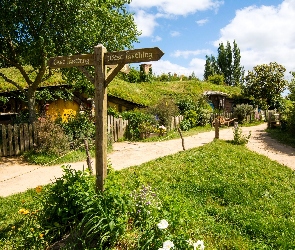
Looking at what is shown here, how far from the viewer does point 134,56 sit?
4.73 metres

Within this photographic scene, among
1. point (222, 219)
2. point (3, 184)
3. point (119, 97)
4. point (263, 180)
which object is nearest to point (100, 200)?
point (222, 219)

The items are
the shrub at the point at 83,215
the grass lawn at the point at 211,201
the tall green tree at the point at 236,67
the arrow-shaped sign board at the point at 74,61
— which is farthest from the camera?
the tall green tree at the point at 236,67

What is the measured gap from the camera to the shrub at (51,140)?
39.8ft

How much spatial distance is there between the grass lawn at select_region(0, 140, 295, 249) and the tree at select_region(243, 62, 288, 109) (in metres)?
19.1

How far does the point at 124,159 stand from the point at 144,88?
16.4m

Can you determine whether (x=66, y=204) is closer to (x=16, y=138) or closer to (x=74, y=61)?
(x=74, y=61)

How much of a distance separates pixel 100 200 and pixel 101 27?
1084 centimetres

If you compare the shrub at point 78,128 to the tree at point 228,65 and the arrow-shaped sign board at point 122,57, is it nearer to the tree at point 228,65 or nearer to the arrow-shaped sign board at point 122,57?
the arrow-shaped sign board at point 122,57

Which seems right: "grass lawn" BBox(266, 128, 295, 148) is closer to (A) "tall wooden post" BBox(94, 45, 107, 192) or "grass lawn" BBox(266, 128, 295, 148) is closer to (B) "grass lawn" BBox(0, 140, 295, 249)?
(B) "grass lawn" BBox(0, 140, 295, 249)

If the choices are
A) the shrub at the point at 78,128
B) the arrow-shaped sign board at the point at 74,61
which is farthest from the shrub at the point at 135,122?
the arrow-shaped sign board at the point at 74,61

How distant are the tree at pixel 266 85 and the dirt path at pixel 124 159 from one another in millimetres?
12104

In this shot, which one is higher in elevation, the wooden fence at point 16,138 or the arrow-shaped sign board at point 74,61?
the arrow-shaped sign board at point 74,61

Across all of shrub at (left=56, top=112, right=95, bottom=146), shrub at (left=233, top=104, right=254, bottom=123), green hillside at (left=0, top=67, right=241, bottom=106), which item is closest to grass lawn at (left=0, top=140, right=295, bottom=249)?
shrub at (left=56, top=112, right=95, bottom=146)

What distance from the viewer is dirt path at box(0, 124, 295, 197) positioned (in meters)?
8.95
